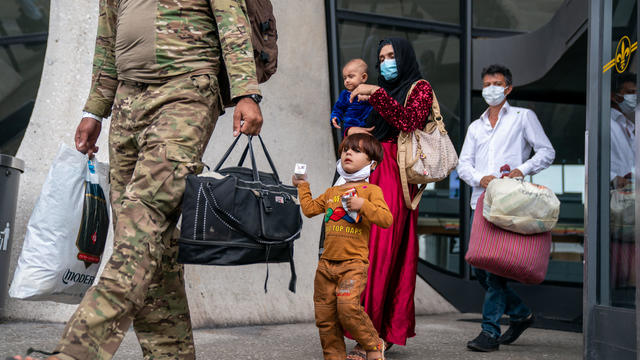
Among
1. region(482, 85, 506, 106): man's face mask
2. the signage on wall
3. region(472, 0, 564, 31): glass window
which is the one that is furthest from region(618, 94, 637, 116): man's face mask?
region(472, 0, 564, 31): glass window

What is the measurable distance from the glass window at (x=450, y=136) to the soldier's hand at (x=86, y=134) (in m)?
4.65

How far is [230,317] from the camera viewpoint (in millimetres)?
4949

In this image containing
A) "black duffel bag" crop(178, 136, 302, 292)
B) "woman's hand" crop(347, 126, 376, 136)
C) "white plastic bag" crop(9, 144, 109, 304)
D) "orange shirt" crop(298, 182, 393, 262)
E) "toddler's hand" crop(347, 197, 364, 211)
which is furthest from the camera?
"woman's hand" crop(347, 126, 376, 136)

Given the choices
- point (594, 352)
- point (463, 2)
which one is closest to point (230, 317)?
point (594, 352)

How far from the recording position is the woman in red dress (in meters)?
3.91

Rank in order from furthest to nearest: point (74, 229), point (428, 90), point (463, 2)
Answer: point (463, 2) → point (428, 90) → point (74, 229)

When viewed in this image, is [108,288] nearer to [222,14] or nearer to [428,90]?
[222,14]

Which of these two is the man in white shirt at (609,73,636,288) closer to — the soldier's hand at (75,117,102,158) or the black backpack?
the black backpack

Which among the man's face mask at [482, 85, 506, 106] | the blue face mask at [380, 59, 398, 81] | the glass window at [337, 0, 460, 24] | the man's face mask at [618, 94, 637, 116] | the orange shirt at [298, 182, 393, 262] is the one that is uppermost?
the glass window at [337, 0, 460, 24]

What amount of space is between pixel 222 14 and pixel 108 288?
115cm

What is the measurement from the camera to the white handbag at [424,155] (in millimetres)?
3910

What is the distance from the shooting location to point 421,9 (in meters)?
7.53

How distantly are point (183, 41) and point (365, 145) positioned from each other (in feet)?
4.04

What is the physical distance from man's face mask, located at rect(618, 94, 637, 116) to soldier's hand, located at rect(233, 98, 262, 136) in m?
1.90
